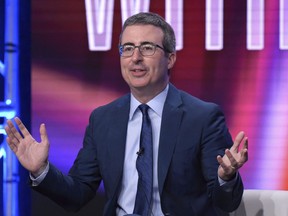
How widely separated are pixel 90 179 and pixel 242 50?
50.7 inches

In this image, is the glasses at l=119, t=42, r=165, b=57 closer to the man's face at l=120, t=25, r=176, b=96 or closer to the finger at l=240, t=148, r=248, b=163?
the man's face at l=120, t=25, r=176, b=96

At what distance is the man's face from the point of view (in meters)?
2.05

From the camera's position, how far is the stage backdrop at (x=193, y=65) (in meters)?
3.07

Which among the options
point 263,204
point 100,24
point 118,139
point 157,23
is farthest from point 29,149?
point 100,24

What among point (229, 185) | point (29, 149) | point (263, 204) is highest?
point (29, 149)

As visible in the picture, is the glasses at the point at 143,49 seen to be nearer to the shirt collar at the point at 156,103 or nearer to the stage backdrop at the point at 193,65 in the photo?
the shirt collar at the point at 156,103

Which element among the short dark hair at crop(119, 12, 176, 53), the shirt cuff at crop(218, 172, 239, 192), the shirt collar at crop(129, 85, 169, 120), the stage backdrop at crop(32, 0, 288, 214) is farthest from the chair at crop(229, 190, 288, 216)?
the stage backdrop at crop(32, 0, 288, 214)

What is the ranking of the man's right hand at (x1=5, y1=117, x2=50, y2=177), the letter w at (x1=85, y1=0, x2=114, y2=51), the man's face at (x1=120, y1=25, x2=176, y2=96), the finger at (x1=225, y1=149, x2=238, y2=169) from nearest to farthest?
the finger at (x1=225, y1=149, x2=238, y2=169)
the man's right hand at (x1=5, y1=117, x2=50, y2=177)
the man's face at (x1=120, y1=25, x2=176, y2=96)
the letter w at (x1=85, y1=0, x2=114, y2=51)

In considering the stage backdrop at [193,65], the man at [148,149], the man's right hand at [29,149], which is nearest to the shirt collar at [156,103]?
the man at [148,149]

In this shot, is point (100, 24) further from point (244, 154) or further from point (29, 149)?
point (244, 154)

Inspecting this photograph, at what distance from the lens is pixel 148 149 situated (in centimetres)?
204

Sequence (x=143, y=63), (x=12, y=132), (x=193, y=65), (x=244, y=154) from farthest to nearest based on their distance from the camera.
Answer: (x=193, y=65)
(x=143, y=63)
(x=12, y=132)
(x=244, y=154)

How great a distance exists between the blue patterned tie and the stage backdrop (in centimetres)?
111

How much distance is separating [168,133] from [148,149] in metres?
0.09
